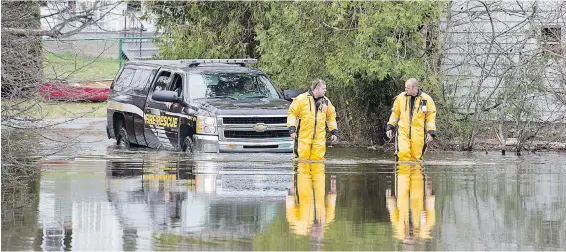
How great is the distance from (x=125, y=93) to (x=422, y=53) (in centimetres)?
561

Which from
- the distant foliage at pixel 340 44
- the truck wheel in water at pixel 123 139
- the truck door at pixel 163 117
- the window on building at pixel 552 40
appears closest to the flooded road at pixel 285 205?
the truck door at pixel 163 117

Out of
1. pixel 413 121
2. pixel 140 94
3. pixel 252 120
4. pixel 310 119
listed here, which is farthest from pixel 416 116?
pixel 140 94

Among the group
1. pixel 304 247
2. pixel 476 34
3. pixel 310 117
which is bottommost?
pixel 304 247

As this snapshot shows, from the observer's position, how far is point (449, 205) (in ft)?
45.3

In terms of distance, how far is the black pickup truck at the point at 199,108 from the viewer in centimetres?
1998

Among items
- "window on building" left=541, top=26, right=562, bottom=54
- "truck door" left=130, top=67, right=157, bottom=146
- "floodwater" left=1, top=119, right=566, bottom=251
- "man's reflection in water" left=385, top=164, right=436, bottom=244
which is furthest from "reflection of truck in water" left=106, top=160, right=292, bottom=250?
"window on building" left=541, top=26, right=562, bottom=54

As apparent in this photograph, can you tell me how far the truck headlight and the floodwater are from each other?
0.43 m

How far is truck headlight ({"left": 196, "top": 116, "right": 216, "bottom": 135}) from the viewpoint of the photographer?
19875 millimetres

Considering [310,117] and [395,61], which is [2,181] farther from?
[395,61]

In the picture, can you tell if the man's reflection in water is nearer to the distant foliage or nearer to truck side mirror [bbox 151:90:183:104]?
truck side mirror [bbox 151:90:183:104]

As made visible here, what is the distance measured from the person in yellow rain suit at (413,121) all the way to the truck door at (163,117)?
13.6 feet

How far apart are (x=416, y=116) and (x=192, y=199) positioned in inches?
210

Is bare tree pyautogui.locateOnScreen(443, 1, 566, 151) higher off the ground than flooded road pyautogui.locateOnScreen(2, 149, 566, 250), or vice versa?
bare tree pyautogui.locateOnScreen(443, 1, 566, 151)

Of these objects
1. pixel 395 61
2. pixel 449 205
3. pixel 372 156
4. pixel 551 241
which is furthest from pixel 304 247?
pixel 395 61
